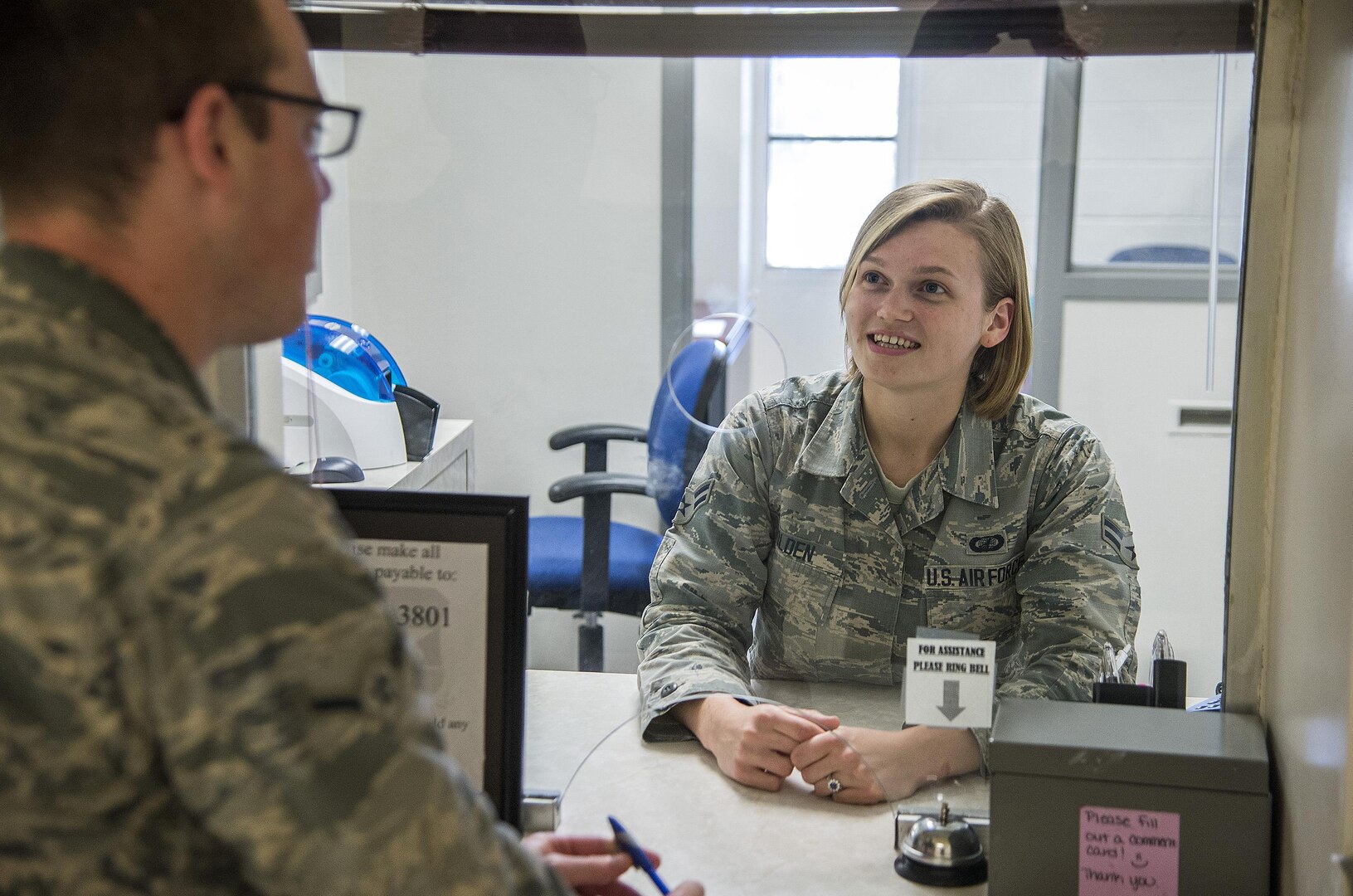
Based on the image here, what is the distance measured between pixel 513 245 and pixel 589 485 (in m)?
0.31

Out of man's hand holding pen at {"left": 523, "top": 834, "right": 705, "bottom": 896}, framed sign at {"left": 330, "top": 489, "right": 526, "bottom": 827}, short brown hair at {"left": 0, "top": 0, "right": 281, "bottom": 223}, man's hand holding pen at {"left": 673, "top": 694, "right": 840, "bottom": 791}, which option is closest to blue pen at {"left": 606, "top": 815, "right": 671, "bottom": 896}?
man's hand holding pen at {"left": 523, "top": 834, "right": 705, "bottom": 896}

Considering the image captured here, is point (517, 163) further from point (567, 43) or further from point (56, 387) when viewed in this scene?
point (56, 387)

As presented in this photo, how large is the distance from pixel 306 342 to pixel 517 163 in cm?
33

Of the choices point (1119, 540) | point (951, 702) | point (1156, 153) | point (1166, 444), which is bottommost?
point (951, 702)

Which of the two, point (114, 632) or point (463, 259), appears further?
point (463, 259)

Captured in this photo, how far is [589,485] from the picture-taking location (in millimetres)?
1413

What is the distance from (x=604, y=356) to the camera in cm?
142

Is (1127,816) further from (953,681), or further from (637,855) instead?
(637,855)

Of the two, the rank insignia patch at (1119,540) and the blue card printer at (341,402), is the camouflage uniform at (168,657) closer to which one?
the blue card printer at (341,402)

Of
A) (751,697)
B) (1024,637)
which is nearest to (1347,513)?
(1024,637)

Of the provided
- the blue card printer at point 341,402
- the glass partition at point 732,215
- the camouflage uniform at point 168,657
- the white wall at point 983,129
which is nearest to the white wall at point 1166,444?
the glass partition at point 732,215

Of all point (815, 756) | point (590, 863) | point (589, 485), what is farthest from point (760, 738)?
point (589, 485)

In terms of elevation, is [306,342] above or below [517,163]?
below

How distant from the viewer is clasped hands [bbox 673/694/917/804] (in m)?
1.09
